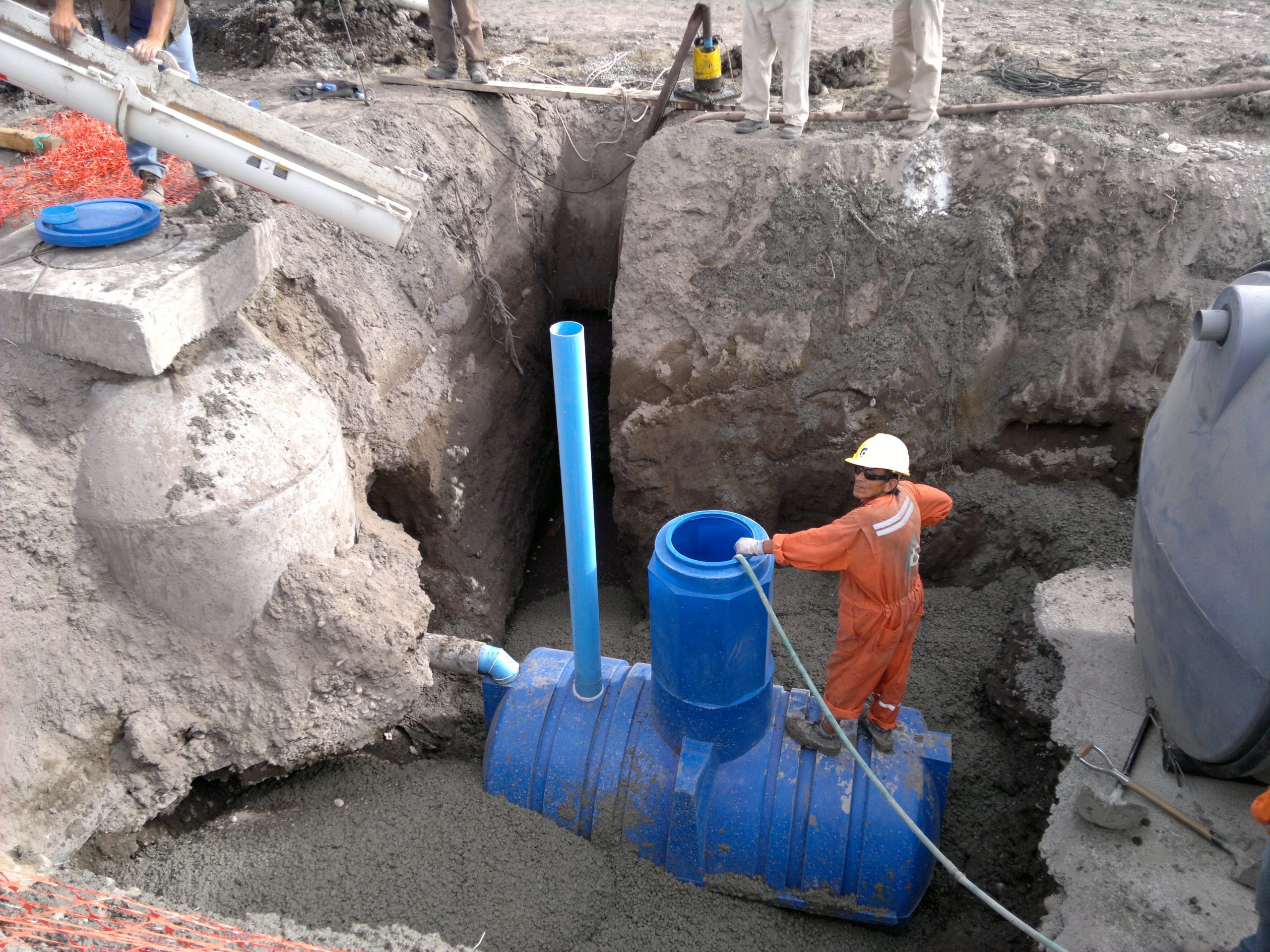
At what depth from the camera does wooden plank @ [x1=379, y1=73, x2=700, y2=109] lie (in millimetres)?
5906

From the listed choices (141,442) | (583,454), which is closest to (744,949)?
(583,454)

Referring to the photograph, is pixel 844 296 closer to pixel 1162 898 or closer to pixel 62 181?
pixel 1162 898

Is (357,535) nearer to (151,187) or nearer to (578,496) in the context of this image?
(578,496)

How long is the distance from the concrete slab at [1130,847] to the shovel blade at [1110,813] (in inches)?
1.4

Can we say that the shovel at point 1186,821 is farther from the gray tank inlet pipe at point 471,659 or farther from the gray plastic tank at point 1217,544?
the gray tank inlet pipe at point 471,659

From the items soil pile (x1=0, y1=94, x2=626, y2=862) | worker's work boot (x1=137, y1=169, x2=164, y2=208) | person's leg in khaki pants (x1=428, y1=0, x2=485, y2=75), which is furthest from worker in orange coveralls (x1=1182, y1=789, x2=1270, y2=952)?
person's leg in khaki pants (x1=428, y1=0, x2=485, y2=75)

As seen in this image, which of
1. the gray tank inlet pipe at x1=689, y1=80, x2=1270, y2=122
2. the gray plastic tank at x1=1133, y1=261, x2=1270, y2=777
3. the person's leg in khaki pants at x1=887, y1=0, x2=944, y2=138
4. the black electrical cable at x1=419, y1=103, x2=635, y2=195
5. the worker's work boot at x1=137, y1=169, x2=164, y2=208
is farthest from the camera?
the black electrical cable at x1=419, y1=103, x2=635, y2=195

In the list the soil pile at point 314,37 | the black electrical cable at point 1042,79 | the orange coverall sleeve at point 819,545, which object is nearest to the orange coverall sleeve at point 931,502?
the orange coverall sleeve at point 819,545

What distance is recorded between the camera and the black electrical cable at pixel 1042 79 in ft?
18.5

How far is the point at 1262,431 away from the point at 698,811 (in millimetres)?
2307

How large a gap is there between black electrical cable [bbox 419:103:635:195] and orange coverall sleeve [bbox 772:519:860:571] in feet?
10.4

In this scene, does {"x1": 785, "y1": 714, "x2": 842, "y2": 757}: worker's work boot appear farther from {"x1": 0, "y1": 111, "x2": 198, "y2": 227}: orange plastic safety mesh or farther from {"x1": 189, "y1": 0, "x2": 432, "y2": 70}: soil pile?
{"x1": 189, "y1": 0, "x2": 432, "y2": 70}: soil pile

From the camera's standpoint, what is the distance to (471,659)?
143 inches

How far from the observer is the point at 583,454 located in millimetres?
3037
